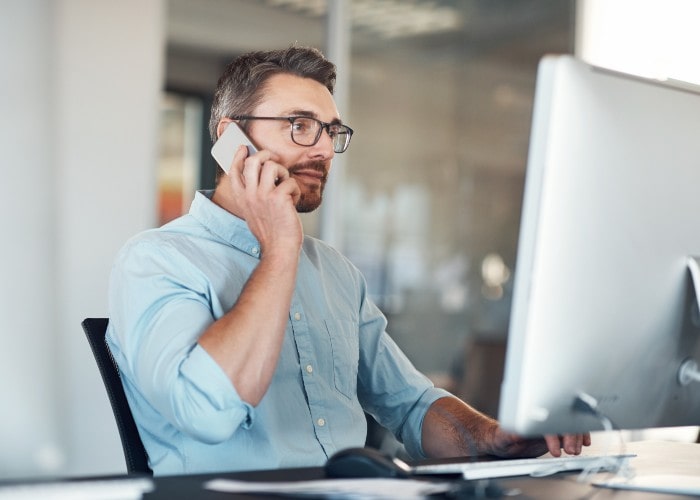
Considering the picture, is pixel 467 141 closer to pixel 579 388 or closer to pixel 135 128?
pixel 135 128

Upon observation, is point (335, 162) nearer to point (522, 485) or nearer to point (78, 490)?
point (522, 485)

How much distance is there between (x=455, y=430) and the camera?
1814 mm

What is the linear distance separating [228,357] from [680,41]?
3647 millimetres

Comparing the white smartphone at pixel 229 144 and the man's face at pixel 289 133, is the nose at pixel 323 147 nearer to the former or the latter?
the man's face at pixel 289 133

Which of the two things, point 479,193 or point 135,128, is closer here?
point 135,128

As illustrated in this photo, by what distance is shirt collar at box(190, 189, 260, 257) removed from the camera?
184cm

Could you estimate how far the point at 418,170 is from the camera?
5.65m

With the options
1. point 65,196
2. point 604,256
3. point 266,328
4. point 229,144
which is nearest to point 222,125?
point 229,144

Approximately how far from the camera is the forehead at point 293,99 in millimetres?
1926

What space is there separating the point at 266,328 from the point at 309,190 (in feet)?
1.73

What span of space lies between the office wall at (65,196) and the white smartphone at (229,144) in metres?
2.10

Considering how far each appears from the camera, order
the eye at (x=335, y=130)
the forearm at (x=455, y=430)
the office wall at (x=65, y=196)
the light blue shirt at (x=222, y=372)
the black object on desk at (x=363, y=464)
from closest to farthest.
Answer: the black object on desk at (x=363, y=464)
the light blue shirt at (x=222, y=372)
the forearm at (x=455, y=430)
the eye at (x=335, y=130)
the office wall at (x=65, y=196)

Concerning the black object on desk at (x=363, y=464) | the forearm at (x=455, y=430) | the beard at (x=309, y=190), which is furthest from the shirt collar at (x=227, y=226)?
the black object on desk at (x=363, y=464)

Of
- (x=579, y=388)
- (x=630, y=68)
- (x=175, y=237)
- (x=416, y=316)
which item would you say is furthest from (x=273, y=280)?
(x=416, y=316)
